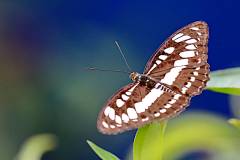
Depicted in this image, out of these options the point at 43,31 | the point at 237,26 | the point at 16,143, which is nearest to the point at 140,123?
the point at 237,26

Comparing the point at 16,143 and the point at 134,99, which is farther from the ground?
the point at 134,99

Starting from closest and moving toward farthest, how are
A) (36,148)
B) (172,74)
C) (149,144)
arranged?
(149,144) → (36,148) → (172,74)

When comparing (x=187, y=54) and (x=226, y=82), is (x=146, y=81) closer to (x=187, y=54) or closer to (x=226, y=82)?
→ (x=187, y=54)

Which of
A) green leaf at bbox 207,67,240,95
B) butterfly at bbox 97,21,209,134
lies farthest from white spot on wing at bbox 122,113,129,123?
green leaf at bbox 207,67,240,95

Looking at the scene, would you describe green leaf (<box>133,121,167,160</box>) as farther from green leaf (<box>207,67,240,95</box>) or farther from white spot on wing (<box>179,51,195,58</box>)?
white spot on wing (<box>179,51,195,58</box>)

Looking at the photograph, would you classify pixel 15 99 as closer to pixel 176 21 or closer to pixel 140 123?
pixel 176 21

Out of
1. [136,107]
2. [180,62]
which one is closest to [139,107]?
[136,107]
